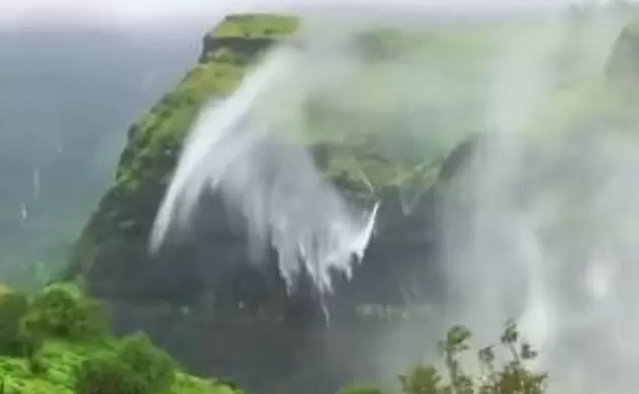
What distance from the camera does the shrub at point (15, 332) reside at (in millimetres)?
1925

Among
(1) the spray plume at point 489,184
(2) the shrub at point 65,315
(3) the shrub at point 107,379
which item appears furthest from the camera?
(1) the spray plume at point 489,184

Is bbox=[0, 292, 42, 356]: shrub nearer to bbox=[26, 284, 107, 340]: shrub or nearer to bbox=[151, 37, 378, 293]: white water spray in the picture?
bbox=[26, 284, 107, 340]: shrub

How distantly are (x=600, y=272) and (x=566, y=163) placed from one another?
0.19 m

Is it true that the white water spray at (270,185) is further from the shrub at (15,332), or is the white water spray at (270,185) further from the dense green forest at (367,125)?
the shrub at (15,332)

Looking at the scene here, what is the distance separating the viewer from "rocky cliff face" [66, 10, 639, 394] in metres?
2.11

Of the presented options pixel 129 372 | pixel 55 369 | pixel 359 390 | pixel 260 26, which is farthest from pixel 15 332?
pixel 260 26

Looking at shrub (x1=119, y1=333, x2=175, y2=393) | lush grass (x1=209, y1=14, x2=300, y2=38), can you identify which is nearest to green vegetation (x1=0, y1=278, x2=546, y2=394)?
shrub (x1=119, y1=333, x2=175, y2=393)

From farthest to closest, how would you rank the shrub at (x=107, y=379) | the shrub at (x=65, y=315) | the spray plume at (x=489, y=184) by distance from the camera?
the spray plume at (x=489, y=184) → the shrub at (x=65, y=315) → the shrub at (x=107, y=379)

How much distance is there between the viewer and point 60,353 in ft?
6.48

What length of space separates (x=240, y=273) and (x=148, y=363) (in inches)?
10.3

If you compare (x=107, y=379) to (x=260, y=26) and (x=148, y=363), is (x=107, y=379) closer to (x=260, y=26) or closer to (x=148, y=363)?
(x=148, y=363)

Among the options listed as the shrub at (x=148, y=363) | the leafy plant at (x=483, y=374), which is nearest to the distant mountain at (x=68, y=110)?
the shrub at (x=148, y=363)

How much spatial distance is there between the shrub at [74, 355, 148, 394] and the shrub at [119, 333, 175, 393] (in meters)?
0.02

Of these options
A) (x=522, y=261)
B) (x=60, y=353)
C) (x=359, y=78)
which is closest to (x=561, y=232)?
(x=522, y=261)
